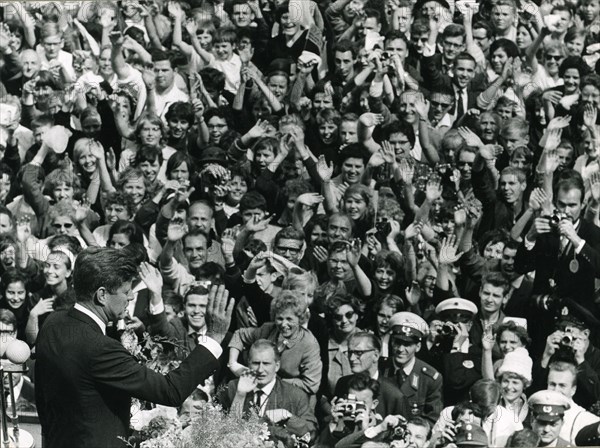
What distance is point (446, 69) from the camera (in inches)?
295

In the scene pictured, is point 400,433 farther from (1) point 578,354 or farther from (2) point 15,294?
(2) point 15,294

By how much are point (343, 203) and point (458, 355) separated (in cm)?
106

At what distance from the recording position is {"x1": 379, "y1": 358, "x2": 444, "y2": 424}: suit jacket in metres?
7.09

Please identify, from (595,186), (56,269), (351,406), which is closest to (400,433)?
(351,406)

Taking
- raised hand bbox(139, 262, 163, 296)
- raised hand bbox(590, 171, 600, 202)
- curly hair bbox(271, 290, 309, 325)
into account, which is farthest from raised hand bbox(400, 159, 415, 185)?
raised hand bbox(139, 262, 163, 296)

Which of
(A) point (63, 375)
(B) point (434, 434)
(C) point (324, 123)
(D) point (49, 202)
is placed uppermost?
(A) point (63, 375)

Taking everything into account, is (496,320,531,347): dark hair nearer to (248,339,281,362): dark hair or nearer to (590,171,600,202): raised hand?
(590,171,600,202): raised hand

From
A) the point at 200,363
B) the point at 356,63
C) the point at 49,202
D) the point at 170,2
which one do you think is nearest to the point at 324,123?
the point at 356,63

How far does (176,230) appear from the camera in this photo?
24.6 feet

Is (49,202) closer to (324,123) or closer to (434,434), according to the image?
(324,123)

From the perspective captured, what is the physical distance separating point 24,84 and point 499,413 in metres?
3.46

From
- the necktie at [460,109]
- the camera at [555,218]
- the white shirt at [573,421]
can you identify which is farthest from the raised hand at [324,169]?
the white shirt at [573,421]

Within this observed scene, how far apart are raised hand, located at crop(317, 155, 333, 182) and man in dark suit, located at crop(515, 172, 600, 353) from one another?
114 centimetres

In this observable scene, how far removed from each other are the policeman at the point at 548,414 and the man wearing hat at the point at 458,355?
1.13 feet
